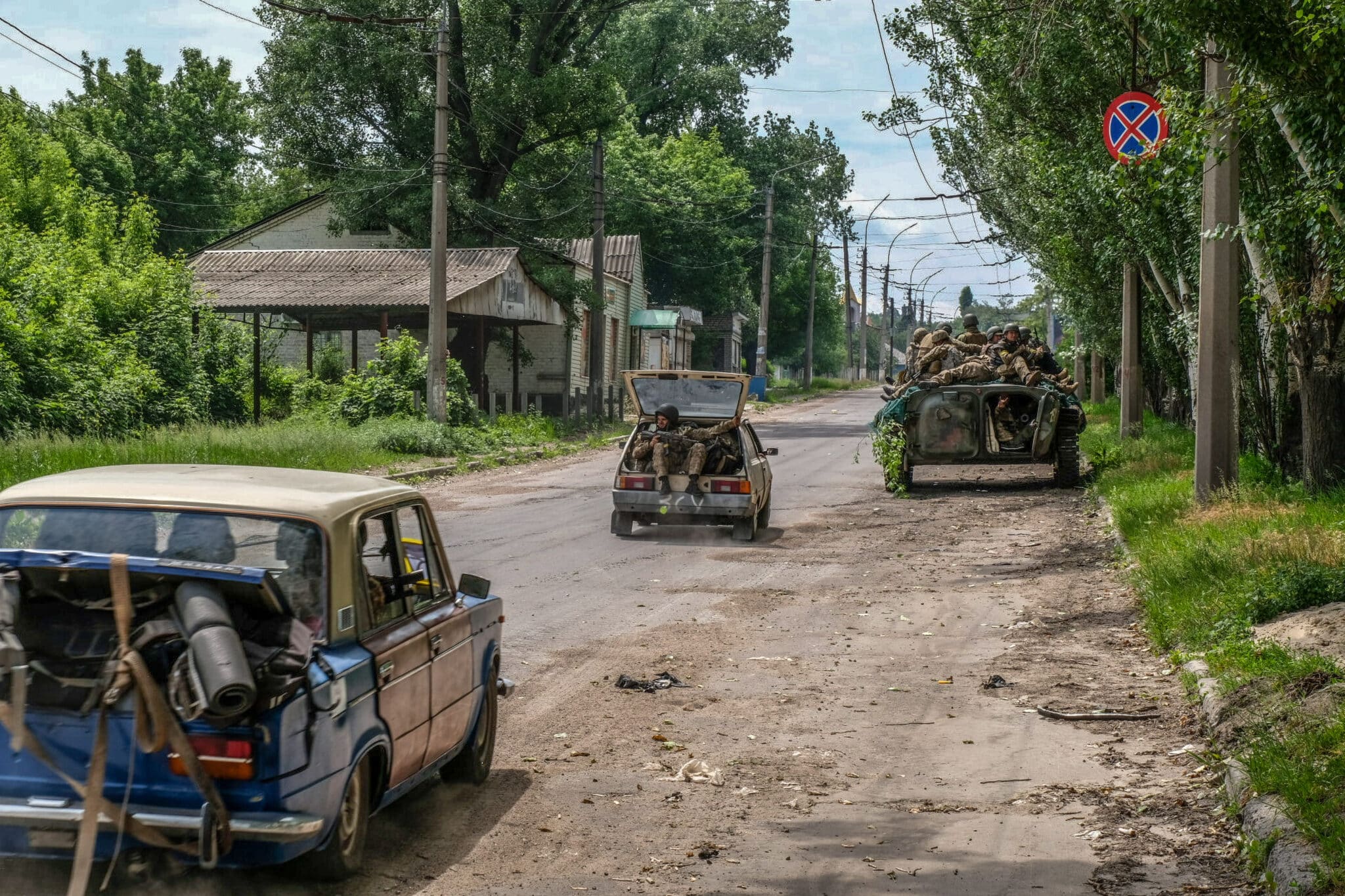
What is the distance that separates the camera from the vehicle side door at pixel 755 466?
1602 centimetres

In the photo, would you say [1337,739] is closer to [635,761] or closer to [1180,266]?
[635,761]

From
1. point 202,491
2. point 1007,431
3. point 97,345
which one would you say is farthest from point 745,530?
point 97,345

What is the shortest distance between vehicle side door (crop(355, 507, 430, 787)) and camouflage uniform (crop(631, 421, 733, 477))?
10308mm

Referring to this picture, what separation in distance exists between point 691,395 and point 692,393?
0.04m

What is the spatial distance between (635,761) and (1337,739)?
326 cm

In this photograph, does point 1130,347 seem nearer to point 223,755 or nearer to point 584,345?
point 223,755

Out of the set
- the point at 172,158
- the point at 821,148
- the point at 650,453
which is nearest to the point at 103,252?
the point at 172,158

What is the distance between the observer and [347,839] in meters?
5.10

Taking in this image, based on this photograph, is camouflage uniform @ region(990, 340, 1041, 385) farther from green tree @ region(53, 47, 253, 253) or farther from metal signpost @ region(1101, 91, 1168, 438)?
green tree @ region(53, 47, 253, 253)

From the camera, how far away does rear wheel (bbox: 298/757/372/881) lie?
4.96 meters

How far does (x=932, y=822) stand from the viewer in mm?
6152


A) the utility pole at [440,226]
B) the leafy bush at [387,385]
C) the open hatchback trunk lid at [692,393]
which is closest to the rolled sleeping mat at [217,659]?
the open hatchback trunk lid at [692,393]

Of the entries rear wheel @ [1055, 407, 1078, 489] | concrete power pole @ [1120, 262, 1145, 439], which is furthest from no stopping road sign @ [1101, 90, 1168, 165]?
concrete power pole @ [1120, 262, 1145, 439]

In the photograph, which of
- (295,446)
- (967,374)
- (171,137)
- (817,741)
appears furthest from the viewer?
(171,137)
